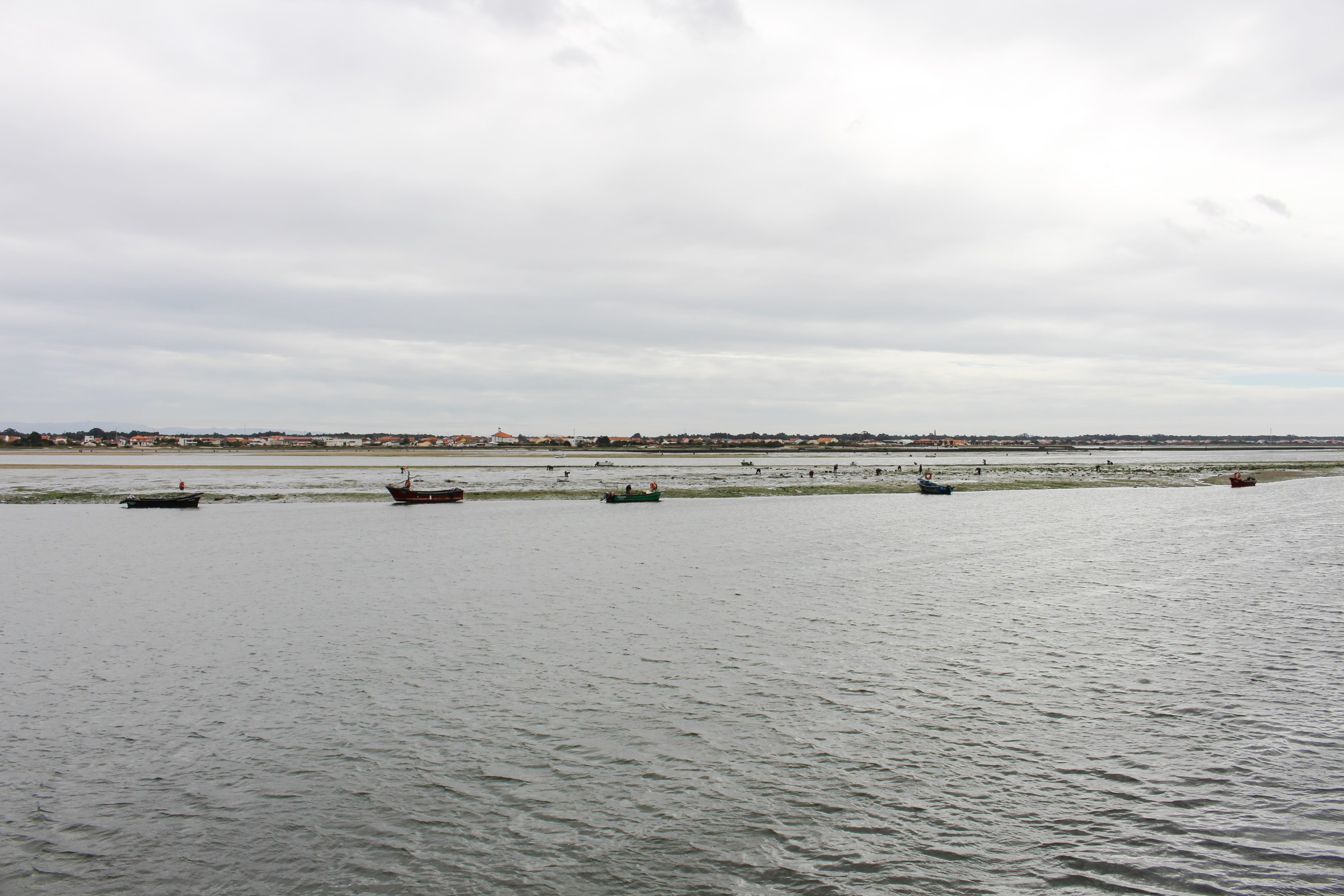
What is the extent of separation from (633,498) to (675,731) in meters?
56.3

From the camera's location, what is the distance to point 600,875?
1038cm

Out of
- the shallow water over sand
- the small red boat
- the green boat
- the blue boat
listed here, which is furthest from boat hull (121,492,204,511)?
the blue boat

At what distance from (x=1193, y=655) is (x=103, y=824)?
77.3ft

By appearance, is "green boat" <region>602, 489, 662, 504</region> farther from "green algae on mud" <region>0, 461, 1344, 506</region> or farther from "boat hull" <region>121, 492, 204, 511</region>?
"boat hull" <region>121, 492, 204, 511</region>

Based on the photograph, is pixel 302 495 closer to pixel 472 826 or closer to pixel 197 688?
pixel 197 688

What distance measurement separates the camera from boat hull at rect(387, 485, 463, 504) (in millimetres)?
71562

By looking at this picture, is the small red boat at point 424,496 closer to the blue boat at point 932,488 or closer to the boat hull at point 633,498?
the boat hull at point 633,498

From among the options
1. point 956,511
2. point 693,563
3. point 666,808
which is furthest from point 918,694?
point 956,511

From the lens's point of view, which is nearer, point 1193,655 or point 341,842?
point 341,842

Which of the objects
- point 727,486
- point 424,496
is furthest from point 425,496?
point 727,486

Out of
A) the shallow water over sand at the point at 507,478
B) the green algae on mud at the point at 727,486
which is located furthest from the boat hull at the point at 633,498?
Result: the shallow water over sand at the point at 507,478

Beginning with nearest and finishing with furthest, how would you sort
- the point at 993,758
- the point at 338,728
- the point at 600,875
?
the point at 600,875 → the point at 993,758 → the point at 338,728

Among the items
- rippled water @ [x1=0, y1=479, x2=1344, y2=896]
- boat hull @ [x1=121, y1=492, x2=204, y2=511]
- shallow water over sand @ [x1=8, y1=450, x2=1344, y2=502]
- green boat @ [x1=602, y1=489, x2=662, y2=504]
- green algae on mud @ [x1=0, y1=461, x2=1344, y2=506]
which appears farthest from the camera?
shallow water over sand @ [x1=8, y1=450, x2=1344, y2=502]

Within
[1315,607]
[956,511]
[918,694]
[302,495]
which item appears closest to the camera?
[918,694]
